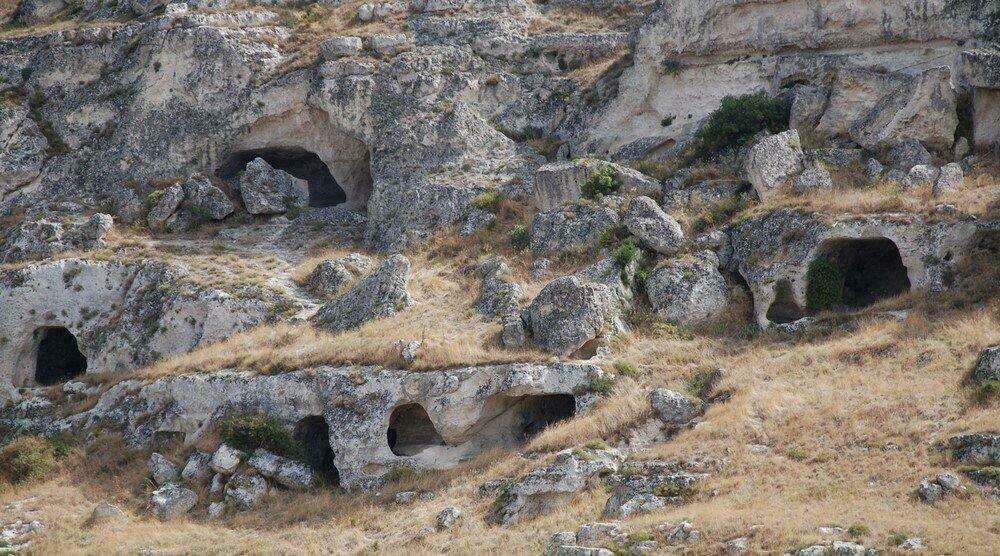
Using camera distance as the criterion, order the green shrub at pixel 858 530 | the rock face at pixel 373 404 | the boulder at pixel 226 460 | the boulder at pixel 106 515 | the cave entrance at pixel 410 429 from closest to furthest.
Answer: the green shrub at pixel 858 530 → the boulder at pixel 106 515 → the rock face at pixel 373 404 → the boulder at pixel 226 460 → the cave entrance at pixel 410 429

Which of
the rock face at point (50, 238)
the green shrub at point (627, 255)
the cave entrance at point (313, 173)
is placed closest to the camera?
the green shrub at point (627, 255)

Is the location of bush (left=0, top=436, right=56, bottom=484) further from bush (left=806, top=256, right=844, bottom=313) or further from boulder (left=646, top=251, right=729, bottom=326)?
bush (left=806, top=256, right=844, bottom=313)

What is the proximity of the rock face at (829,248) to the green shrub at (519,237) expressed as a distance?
667 centimetres

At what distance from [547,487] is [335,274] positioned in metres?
13.6

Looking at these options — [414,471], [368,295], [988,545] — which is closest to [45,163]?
[368,295]

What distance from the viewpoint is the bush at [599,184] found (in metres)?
38.3

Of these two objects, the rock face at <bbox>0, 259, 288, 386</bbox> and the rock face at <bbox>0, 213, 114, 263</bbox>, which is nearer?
the rock face at <bbox>0, 259, 288, 386</bbox>

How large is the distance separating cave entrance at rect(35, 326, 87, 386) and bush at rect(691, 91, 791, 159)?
869 inches

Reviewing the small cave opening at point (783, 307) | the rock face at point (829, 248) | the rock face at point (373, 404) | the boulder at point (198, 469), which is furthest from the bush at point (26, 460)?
the small cave opening at point (783, 307)

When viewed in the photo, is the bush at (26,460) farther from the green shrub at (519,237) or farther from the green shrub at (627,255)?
the green shrub at (627,255)

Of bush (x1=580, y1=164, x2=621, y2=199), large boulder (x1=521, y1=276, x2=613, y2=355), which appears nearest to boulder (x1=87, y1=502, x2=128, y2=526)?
large boulder (x1=521, y1=276, x2=613, y2=355)

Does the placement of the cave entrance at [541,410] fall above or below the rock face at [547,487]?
above

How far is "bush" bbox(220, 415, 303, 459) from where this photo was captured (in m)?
31.5

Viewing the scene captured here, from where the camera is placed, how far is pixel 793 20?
140 ft
